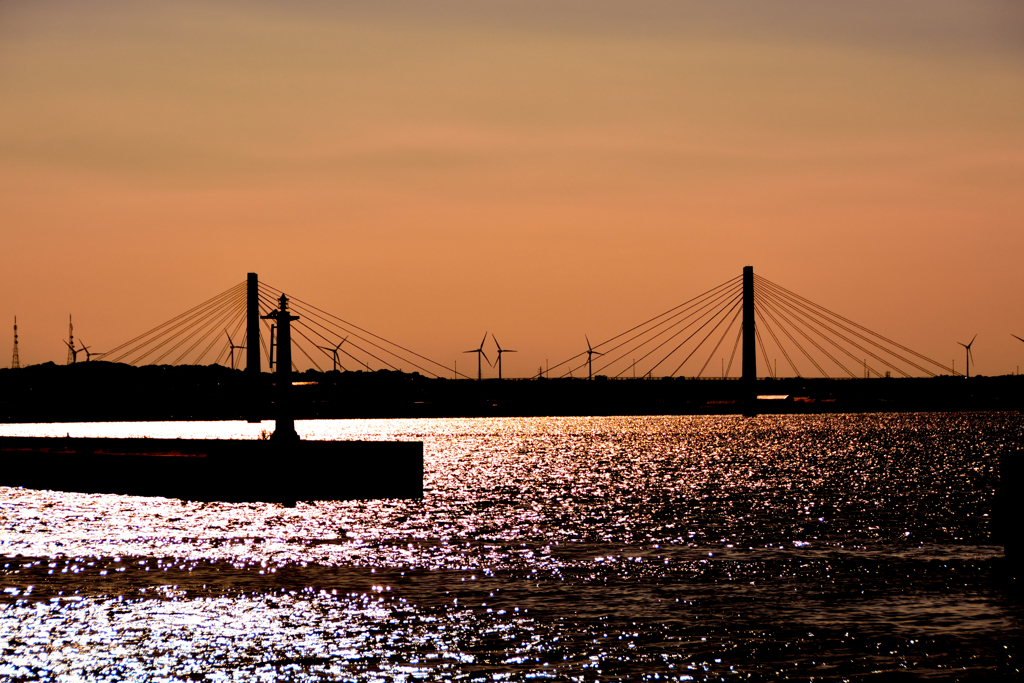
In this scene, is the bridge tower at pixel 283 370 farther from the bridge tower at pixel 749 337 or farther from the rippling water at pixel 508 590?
the bridge tower at pixel 749 337

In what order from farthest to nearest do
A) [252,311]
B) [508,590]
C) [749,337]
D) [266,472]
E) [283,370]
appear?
[749,337] < [252,311] < [283,370] < [266,472] < [508,590]

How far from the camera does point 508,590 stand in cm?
2720

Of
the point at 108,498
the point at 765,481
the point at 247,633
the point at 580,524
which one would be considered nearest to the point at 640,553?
the point at 580,524

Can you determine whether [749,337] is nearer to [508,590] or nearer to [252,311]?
[252,311]

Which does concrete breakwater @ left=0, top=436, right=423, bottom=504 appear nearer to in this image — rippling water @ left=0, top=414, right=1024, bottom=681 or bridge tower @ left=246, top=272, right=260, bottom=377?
rippling water @ left=0, top=414, right=1024, bottom=681

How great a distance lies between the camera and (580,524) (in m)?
44.6

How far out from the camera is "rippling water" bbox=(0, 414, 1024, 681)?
19.8 meters

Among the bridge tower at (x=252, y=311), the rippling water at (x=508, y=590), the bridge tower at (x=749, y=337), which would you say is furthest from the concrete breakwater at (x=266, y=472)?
the bridge tower at (x=749, y=337)

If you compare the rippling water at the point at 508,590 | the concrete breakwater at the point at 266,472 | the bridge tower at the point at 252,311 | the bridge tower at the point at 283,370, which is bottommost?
the rippling water at the point at 508,590

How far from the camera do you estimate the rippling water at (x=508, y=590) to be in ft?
64.8

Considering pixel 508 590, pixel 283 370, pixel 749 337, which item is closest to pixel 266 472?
pixel 283 370

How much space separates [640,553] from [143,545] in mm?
16571

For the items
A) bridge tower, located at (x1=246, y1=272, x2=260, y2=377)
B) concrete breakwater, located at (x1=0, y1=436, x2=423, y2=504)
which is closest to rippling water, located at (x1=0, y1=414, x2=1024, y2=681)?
concrete breakwater, located at (x1=0, y1=436, x2=423, y2=504)

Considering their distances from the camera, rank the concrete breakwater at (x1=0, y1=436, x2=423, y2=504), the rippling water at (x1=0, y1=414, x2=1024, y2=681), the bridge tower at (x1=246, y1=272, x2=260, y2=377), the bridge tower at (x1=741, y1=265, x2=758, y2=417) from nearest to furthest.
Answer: the rippling water at (x1=0, y1=414, x2=1024, y2=681) < the concrete breakwater at (x1=0, y1=436, x2=423, y2=504) < the bridge tower at (x1=246, y1=272, x2=260, y2=377) < the bridge tower at (x1=741, y1=265, x2=758, y2=417)
